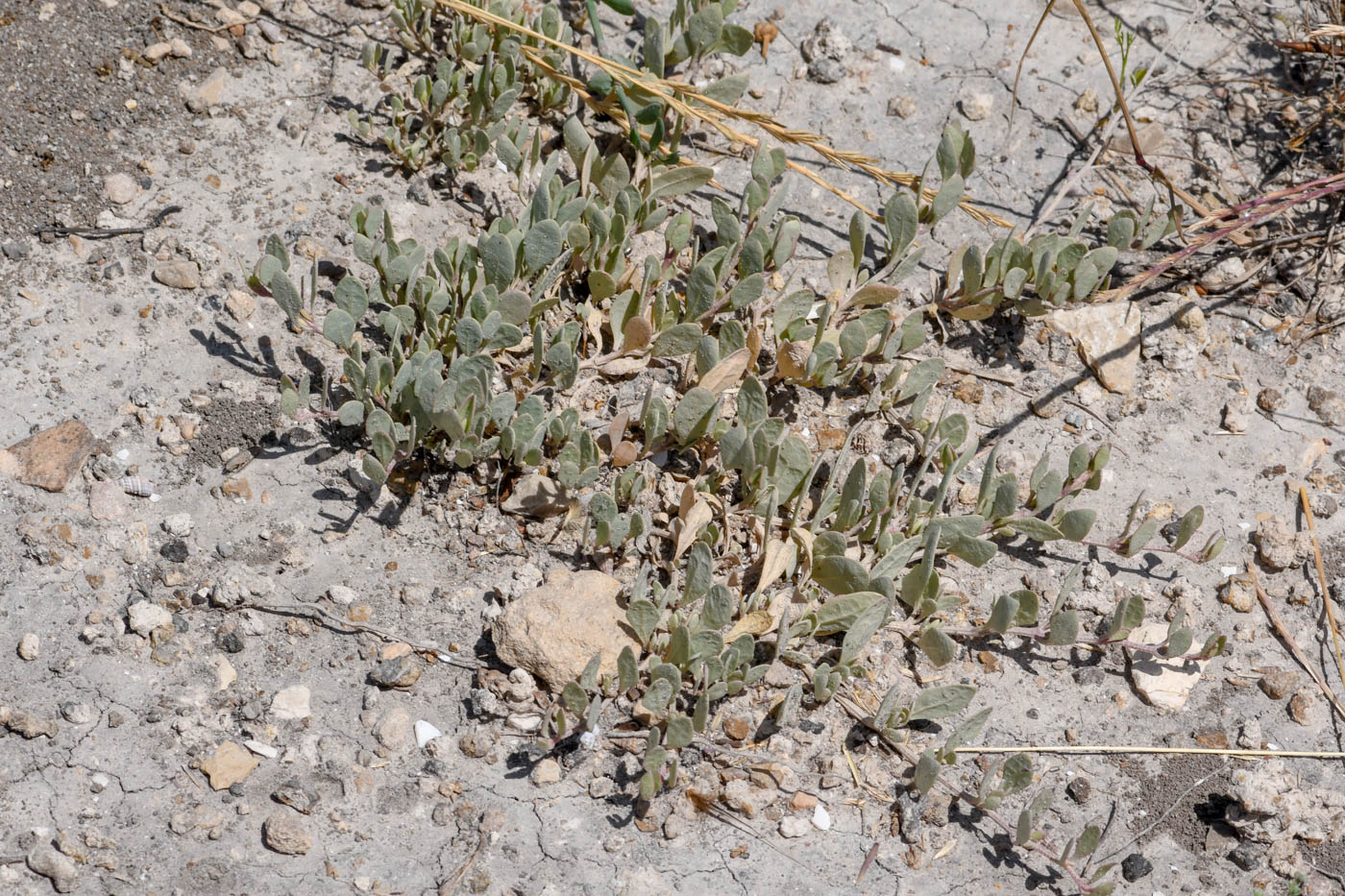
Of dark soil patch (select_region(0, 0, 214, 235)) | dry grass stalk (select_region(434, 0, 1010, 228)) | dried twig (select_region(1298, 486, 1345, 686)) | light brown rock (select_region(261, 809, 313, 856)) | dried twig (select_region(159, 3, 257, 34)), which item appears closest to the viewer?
light brown rock (select_region(261, 809, 313, 856))

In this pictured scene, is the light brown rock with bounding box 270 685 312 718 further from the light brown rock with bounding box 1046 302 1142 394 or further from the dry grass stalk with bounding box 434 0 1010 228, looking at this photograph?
the light brown rock with bounding box 1046 302 1142 394

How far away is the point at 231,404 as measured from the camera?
2750 mm

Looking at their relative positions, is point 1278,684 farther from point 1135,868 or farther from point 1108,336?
point 1108,336

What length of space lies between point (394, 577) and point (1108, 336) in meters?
2.11

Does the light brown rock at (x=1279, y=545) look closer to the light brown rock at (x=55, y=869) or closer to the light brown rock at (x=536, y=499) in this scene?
the light brown rock at (x=536, y=499)

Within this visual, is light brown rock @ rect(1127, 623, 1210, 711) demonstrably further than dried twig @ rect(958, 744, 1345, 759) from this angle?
Yes

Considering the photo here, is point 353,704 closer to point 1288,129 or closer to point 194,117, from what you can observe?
point 194,117

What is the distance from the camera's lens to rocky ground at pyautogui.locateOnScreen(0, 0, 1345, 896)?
2301 millimetres

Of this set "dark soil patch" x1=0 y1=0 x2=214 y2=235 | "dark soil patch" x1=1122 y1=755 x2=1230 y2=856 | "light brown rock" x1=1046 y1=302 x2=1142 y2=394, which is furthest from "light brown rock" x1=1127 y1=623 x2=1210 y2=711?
"dark soil patch" x1=0 y1=0 x2=214 y2=235

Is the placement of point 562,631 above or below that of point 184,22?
below

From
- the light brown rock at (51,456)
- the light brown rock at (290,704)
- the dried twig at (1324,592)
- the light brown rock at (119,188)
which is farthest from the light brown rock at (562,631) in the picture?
the dried twig at (1324,592)

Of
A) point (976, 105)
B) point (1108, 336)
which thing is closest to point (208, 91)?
point (976, 105)

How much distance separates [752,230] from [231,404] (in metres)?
1.43

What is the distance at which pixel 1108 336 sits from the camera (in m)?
3.27
